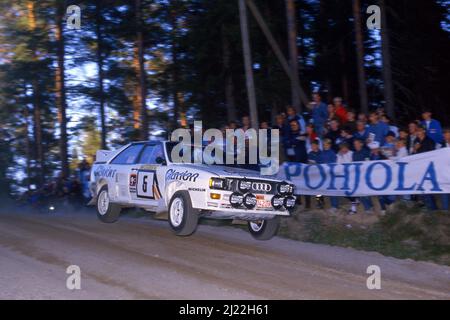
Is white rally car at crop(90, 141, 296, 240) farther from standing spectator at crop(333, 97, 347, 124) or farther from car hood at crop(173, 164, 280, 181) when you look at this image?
standing spectator at crop(333, 97, 347, 124)

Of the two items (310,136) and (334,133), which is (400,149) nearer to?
(334,133)

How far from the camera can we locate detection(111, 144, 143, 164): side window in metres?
12.2

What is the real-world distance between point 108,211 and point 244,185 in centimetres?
432

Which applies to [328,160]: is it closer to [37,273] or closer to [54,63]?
[37,273]

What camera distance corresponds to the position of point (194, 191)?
9875 millimetres

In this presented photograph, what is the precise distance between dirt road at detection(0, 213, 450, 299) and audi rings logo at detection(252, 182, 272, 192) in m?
1.07

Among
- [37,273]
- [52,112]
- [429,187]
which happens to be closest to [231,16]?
[429,187]

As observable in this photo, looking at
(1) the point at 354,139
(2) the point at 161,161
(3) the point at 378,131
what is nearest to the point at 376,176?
(1) the point at 354,139

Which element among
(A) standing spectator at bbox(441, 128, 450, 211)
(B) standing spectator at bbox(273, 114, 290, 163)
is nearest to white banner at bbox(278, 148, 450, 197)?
(A) standing spectator at bbox(441, 128, 450, 211)

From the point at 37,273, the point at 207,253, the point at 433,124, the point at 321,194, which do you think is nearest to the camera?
the point at 37,273

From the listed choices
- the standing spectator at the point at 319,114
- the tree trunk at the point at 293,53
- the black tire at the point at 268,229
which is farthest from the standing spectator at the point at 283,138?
the tree trunk at the point at 293,53

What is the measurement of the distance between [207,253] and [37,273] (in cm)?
284
